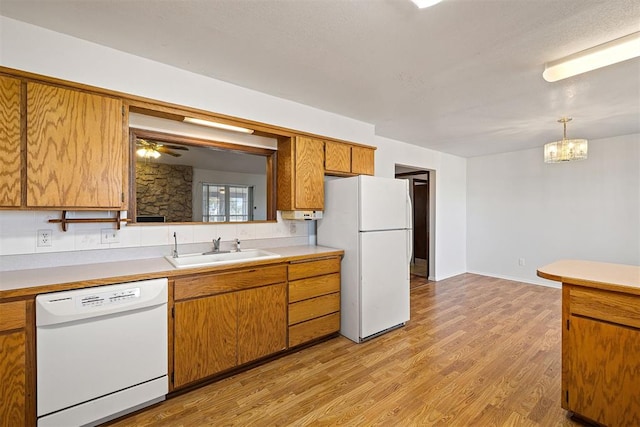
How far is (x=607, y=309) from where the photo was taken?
5.26 ft

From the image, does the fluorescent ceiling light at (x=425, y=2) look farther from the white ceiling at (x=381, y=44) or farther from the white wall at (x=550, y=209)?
the white wall at (x=550, y=209)

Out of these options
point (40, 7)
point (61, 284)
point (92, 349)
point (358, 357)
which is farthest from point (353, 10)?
point (358, 357)

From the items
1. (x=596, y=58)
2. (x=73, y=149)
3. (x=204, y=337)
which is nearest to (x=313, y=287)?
(x=204, y=337)

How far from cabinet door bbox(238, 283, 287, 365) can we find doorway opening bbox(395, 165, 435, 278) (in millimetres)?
3657

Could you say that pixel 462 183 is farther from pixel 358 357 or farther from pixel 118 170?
pixel 118 170

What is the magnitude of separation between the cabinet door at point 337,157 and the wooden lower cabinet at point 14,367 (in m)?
2.51

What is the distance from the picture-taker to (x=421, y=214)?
643cm

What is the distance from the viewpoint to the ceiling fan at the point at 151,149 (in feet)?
7.64

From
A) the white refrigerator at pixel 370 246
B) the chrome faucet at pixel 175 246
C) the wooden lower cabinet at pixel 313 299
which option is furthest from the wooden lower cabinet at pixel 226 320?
the white refrigerator at pixel 370 246

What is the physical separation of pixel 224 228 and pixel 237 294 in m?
0.76

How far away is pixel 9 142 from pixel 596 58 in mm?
3714

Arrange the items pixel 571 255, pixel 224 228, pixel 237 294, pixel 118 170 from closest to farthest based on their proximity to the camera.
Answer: pixel 118 170 → pixel 237 294 → pixel 224 228 → pixel 571 255

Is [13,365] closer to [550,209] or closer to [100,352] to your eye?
[100,352]

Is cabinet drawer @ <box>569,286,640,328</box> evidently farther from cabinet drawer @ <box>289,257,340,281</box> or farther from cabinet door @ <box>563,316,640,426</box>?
cabinet drawer @ <box>289,257,340,281</box>
